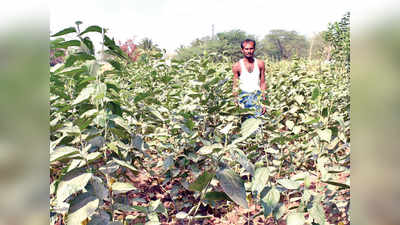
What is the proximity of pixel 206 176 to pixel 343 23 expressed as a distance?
2.39m

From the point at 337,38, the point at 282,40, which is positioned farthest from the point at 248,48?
the point at 282,40

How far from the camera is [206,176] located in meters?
0.95

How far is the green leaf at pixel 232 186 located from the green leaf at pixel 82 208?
368mm

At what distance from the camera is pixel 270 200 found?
1.04 meters

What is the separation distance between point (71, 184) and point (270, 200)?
632 millimetres

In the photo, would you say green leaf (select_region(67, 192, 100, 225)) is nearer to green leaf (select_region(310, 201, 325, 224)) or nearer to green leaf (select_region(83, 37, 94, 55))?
green leaf (select_region(83, 37, 94, 55))

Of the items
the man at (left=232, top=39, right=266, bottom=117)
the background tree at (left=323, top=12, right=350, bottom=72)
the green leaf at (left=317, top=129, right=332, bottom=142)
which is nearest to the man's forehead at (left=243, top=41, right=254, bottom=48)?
the man at (left=232, top=39, right=266, bottom=117)

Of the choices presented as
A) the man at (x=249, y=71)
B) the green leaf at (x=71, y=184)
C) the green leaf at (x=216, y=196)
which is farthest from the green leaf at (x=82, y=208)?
the man at (x=249, y=71)

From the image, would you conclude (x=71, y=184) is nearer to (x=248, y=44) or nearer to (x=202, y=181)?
(x=202, y=181)
